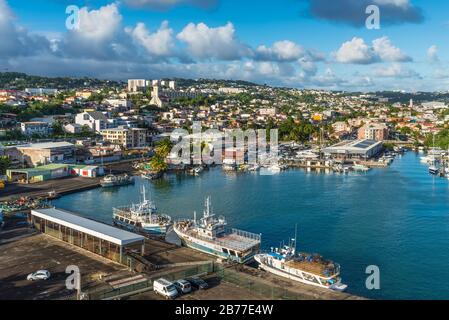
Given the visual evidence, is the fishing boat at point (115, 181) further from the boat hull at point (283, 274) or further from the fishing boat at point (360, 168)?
the fishing boat at point (360, 168)

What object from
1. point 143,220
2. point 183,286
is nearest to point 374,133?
point 143,220

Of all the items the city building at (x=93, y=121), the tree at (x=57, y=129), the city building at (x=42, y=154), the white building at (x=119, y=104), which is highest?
the white building at (x=119, y=104)

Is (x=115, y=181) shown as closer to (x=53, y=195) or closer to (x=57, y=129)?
(x=53, y=195)

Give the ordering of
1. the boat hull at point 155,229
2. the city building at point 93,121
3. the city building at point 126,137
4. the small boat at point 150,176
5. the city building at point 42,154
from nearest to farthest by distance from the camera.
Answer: the boat hull at point 155,229 < the small boat at point 150,176 < the city building at point 42,154 < the city building at point 126,137 < the city building at point 93,121

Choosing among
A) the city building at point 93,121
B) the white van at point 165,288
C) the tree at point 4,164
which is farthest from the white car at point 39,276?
the city building at point 93,121

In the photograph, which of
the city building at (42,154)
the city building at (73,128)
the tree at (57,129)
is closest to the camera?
the city building at (42,154)

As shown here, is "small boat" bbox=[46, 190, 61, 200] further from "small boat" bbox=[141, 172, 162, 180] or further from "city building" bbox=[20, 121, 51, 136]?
"city building" bbox=[20, 121, 51, 136]
